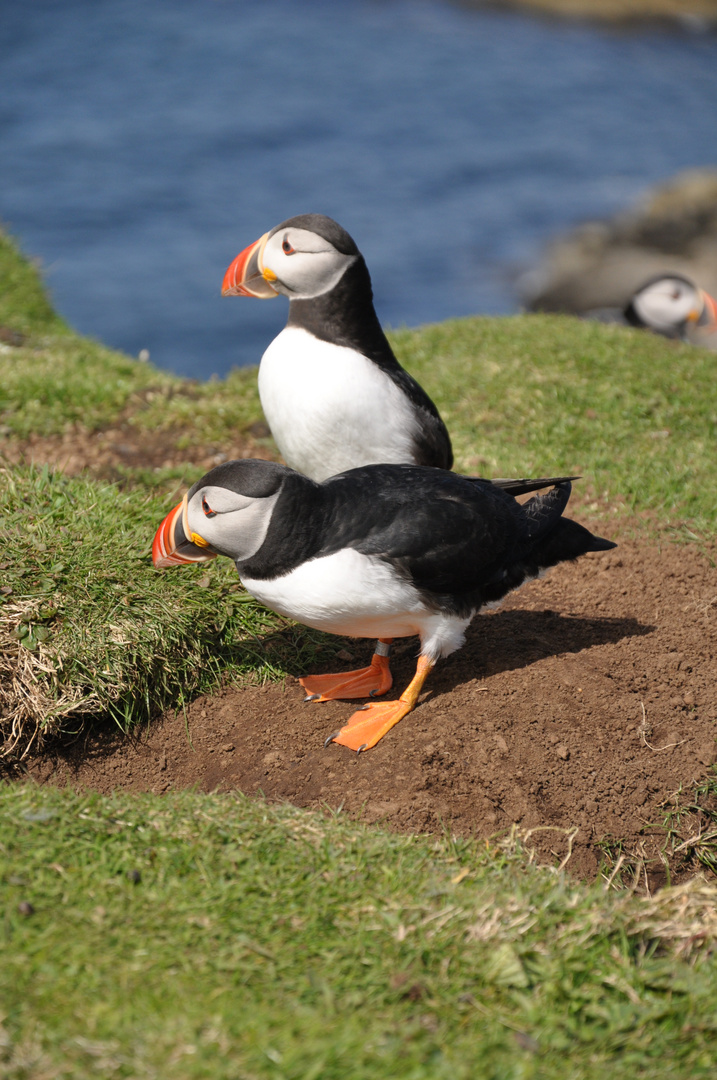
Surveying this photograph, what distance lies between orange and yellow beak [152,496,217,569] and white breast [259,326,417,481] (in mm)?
883

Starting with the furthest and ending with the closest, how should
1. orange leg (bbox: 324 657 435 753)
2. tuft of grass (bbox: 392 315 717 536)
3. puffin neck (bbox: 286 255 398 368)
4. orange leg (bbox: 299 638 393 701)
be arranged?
tuft of grass (bbox: 392 315 717 536) < puffin neck (bbox: 286 255 398 368) < orange leg (bbox: 299 638 393 701) < orange leg (bbox: 324 657 435 753)

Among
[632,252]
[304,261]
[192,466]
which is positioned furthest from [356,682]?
[632,252]

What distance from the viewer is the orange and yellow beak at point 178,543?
3248 mm

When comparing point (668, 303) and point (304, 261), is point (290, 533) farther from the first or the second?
point (668, 303)

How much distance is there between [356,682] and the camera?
3758mm

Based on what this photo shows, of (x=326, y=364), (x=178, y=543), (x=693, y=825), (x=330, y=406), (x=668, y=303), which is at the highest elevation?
(x=326, y=364)

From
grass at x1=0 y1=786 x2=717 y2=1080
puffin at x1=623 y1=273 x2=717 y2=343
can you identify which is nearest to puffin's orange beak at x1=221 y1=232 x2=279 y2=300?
grass at x1=0 y1=786 x2=717 y2=1080

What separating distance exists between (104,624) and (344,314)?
167cm

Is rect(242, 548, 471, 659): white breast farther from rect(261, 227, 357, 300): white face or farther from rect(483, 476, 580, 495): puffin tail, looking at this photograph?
rect(261, 227, 357, 300): white face

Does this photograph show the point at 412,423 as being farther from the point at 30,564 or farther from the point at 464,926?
the point at 464,926

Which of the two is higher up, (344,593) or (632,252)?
(344,593)

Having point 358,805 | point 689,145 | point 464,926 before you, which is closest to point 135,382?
point 358,805

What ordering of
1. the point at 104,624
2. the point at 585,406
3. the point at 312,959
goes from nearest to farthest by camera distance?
the point at 312,959
the point at 104,624
the point at 585,406

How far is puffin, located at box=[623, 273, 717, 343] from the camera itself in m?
8.88
